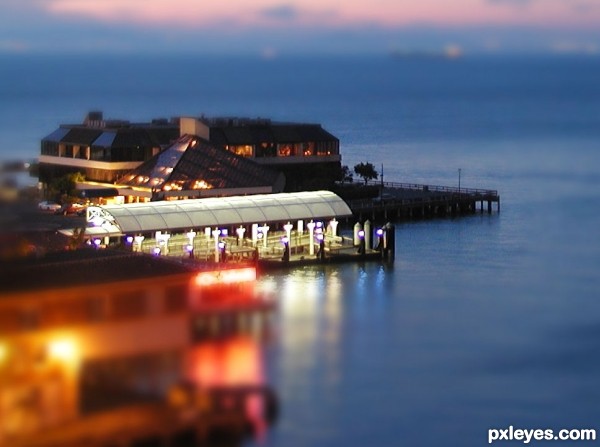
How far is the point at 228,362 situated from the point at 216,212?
14.9 metres

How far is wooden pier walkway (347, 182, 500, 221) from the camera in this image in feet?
72.3

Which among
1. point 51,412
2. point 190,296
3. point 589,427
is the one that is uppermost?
point 190,296

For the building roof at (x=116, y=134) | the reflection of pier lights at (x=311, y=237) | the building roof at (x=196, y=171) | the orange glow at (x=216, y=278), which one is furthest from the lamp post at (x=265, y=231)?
the orange glow at (x=216, y=278)

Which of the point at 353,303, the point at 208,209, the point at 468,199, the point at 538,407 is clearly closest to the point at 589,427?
the point at 538,407

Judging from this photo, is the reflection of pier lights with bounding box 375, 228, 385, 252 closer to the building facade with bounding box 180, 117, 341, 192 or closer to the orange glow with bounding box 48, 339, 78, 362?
the building facade with bounding box 180, 117, 341, 192

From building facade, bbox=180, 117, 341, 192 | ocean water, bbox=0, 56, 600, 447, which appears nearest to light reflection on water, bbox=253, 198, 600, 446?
ocean water, bbox=0, 56, 600, 447

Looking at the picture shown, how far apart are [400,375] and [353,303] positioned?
3375 millimetres

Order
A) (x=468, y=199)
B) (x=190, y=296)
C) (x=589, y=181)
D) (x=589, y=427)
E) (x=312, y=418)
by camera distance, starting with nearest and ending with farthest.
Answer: (x=190, y=296)
(x=312, y=418)
(x=589, y=427)
(x=468, y=199)
(x=589, y=181)

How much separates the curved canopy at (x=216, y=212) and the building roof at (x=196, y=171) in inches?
59.6

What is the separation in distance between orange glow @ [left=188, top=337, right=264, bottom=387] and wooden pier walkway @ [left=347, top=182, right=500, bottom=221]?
18.1 m

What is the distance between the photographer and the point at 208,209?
18109mm

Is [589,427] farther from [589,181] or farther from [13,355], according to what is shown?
[589,181]

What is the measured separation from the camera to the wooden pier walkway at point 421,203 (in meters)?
22.0

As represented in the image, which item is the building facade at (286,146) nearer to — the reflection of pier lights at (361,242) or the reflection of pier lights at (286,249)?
the reflection of pier lights at (361,242)
